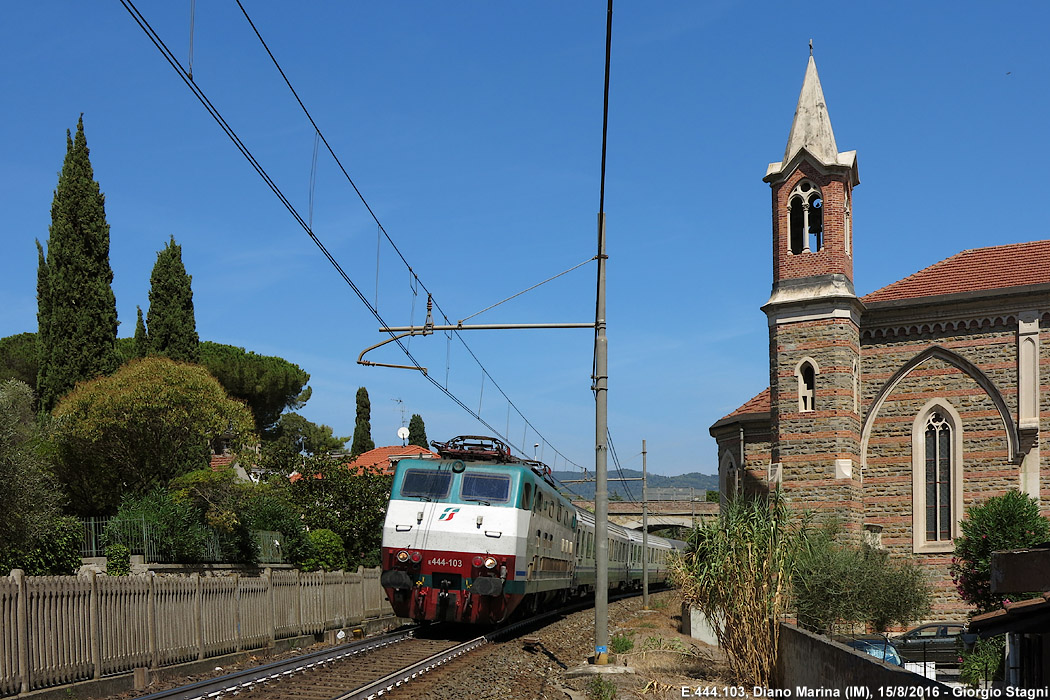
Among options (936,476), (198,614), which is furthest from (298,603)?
(936,476)

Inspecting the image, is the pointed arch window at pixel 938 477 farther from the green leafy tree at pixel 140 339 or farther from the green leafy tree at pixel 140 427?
the green leafy tree at pixel 140 339

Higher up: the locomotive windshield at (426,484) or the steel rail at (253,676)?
the locomotive windshield at (426,484)

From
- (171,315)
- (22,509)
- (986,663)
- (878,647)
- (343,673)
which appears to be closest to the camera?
(343,673)

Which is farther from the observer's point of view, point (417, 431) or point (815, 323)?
point (417, 431)

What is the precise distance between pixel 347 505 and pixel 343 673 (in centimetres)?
2016

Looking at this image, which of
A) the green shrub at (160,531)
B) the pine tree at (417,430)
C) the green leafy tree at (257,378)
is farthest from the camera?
the pine tree at (417,430)

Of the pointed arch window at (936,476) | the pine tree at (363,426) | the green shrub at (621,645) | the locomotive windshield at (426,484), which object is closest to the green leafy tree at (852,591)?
the green shrub at (621,645)

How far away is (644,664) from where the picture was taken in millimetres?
18328

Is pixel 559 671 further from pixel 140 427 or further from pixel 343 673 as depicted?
pixel 140 427

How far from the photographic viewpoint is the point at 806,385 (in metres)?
31.4

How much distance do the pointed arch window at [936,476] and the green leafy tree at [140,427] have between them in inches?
816

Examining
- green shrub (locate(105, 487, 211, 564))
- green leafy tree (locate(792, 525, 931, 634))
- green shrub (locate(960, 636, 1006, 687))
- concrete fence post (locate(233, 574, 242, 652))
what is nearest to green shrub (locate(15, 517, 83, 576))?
green shrub (locate(105, 487, 211, 564))

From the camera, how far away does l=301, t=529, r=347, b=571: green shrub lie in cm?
2945

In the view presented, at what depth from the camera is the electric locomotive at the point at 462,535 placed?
19406 millimetres
